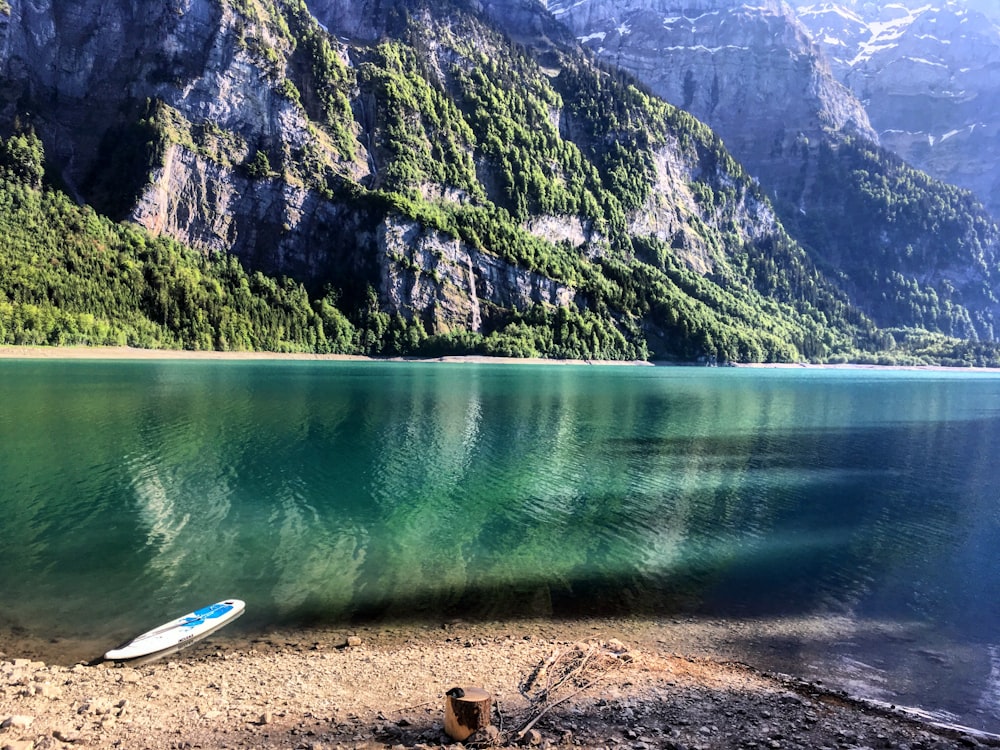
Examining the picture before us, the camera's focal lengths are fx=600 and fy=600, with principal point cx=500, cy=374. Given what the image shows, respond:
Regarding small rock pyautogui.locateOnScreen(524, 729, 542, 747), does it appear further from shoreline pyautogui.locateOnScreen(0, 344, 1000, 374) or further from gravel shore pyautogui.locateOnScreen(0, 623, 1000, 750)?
shoreline pyautogui.locateOnScreen(0, 344, 1000, 374)

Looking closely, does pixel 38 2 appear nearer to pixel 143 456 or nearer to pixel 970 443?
pixel 143 456

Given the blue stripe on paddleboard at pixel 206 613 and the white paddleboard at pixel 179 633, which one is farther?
the blue stripe on paddleboard at pixel 206 613

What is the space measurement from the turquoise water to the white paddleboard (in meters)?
0.67

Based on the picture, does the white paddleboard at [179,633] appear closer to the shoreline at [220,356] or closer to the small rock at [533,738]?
the small rock at [533,738]

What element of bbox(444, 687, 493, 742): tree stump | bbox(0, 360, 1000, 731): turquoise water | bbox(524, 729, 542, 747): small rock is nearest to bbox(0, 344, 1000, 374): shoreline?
bbox(0, 360, 1000, 731): turquoise water

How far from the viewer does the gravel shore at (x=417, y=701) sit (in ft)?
31.4

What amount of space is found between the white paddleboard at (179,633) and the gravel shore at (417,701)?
0.39 m

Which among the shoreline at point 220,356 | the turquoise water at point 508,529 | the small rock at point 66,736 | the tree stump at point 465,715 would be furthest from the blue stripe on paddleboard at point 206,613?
the shoreline at point 220,356

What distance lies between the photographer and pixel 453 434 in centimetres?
4453

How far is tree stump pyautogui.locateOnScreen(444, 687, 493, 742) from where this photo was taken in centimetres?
923

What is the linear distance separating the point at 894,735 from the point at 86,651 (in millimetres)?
16515

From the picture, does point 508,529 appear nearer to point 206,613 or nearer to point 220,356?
point 206,613

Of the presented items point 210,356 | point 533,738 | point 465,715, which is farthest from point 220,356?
point 533,738

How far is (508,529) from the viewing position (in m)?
24.3
